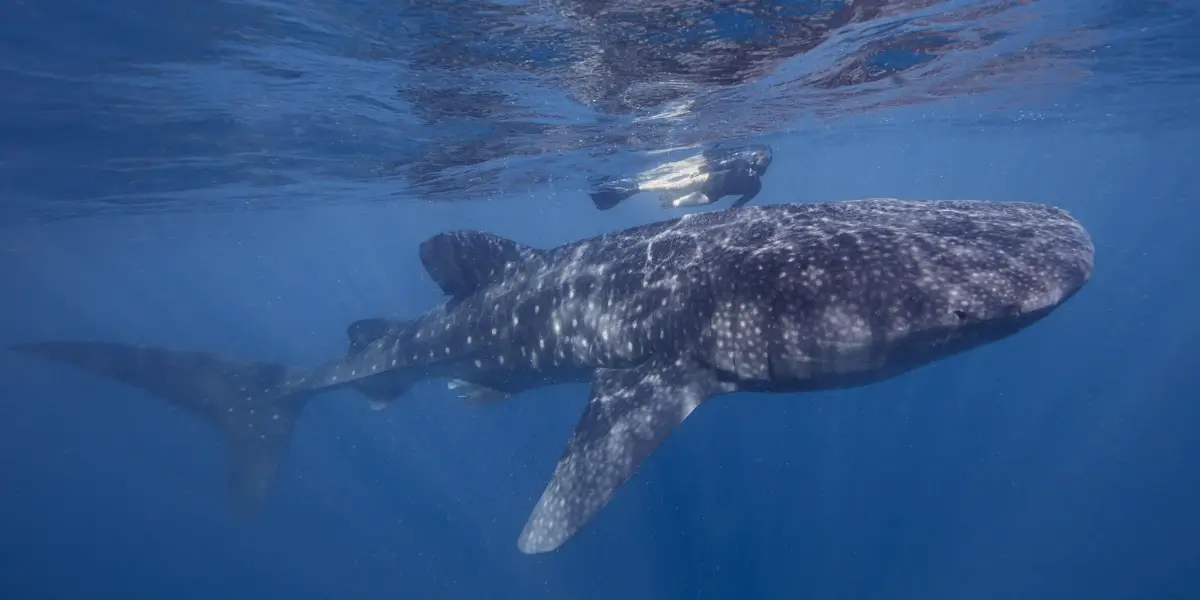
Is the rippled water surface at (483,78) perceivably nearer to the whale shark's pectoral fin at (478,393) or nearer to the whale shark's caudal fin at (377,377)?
the whale shark's caudal fin at (377,377)

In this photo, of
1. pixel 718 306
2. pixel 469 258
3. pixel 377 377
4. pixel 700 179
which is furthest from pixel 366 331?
pixel 700 179

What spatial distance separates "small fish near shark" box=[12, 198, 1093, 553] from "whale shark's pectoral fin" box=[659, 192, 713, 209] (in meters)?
13.3

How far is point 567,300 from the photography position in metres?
7.88

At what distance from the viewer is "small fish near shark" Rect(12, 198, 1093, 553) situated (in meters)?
4.77

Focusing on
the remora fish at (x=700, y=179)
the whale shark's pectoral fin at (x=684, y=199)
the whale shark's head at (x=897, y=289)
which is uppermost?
the whale shark's head at (x=897, y=289)

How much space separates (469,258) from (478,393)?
6.94 ft

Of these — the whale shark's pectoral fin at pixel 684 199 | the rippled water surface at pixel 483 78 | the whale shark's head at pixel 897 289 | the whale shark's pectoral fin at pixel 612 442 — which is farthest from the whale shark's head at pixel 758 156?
the whale shark's pectoral fin at pixel 612 442

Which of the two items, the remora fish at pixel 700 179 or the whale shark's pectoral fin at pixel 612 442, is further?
the remora fish at pixel 700 179

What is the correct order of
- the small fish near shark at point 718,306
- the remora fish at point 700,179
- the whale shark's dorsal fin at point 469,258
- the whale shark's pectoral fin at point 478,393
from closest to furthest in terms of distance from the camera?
1. the small fish near shark at point 718,306
2. the whale shark's pectoral fin at point 478,393
3. the whale shark's dorsal fin at point 469,258
4. the remora fish at point 700,179

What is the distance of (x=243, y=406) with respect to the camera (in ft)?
41.6

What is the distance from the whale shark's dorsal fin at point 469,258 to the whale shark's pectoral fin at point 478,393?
1.46 meters

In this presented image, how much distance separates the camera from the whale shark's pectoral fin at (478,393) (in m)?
9.13

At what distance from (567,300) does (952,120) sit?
27741 millimetres

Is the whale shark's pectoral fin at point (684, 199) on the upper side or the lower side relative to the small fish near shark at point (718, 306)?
lower
